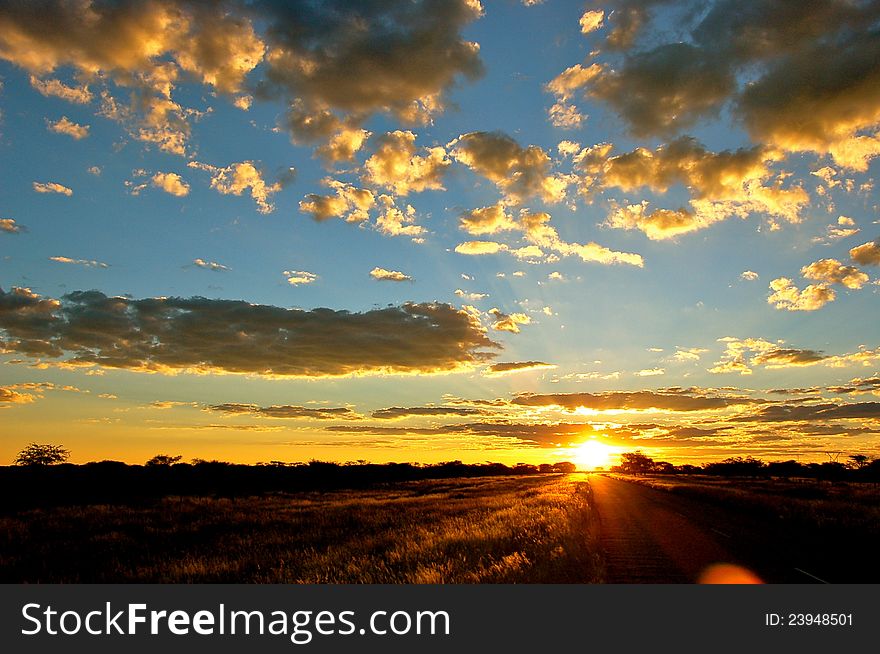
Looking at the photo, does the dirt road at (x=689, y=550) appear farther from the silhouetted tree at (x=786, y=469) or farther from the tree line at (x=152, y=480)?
the silhouetted tree at (x=786, y=469)

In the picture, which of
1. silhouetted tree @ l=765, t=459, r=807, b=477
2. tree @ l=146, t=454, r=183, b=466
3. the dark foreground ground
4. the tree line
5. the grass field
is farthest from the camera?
silhouetted tree @ l=765, t=459, r=807, b=477

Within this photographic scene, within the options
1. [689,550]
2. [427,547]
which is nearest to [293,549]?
[427,547]

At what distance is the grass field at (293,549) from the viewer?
497 inches

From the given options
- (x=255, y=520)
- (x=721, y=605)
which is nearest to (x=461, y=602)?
(x=721, y=605)

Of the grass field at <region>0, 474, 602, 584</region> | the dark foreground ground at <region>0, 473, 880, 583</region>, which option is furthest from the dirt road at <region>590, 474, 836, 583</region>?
the grass field at <region>0, 474, 602, 584</region>

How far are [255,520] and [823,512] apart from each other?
3109cm

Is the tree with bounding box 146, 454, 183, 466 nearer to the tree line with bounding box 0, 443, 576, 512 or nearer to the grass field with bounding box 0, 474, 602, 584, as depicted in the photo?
the tree line with bounding box 0, 443, 576, 512

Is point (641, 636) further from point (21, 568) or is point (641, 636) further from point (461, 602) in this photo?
point (21, 568)

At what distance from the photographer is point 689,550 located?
17.1 metres

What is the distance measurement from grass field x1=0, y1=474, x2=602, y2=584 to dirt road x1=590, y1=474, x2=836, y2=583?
2.86 ft

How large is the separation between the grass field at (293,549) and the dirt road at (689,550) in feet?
2.86

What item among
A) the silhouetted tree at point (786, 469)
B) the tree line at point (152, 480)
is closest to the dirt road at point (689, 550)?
the tree line at point (152, 480)

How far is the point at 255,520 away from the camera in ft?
94.6

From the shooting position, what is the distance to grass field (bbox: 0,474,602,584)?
41.4ft
